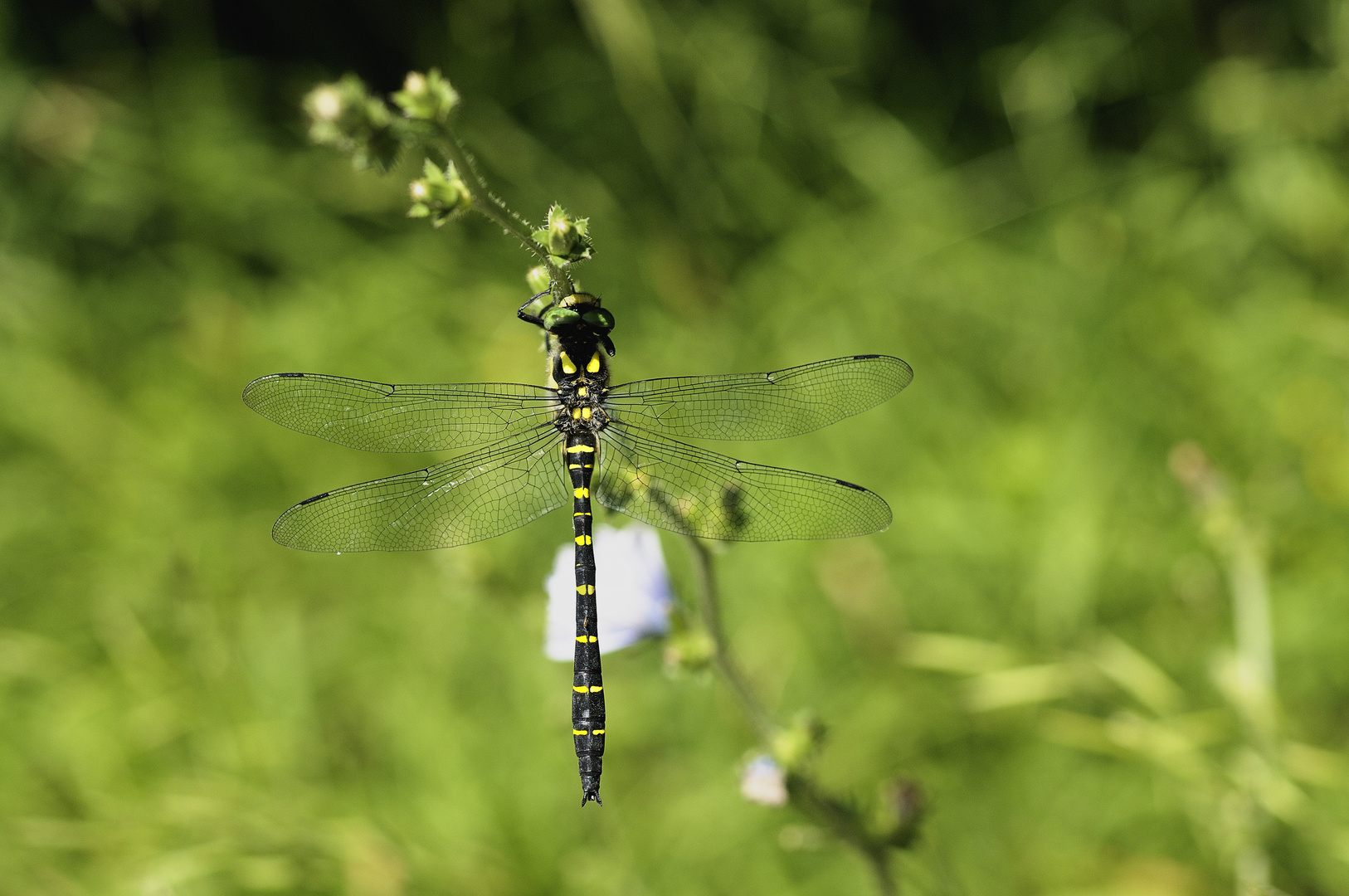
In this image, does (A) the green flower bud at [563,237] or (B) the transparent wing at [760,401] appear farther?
(B) the transparent wing at [760,401]

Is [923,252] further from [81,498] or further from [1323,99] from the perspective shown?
[81,498]

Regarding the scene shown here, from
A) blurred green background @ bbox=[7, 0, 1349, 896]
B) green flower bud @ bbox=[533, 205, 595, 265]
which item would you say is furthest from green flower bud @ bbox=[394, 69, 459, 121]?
blurred green background @ bbox=[7, 0, 1349, 896]

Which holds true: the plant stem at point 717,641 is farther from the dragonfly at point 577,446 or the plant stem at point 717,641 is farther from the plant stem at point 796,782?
the dragonfly at point 577,446

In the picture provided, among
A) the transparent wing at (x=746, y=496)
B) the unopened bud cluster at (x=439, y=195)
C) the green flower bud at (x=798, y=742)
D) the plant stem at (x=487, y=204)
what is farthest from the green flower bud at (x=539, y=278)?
the green flower bud at (x=798, y=742)

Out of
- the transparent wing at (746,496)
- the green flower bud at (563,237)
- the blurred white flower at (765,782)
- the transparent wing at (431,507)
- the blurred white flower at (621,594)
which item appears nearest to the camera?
the green flower bud at (563,237)

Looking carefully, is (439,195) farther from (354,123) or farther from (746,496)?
(746,496)

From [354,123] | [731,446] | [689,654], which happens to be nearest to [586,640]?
[689,654]
